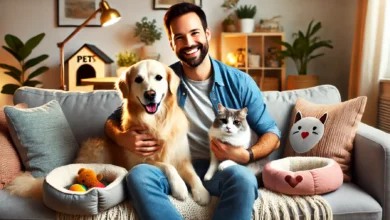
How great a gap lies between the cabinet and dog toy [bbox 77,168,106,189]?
317 centimetres

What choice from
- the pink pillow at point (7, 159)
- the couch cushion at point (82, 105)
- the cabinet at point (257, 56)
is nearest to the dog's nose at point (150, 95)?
the couch cushion at point (82, 105)

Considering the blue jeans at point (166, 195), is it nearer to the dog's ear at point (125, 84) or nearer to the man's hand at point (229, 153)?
the man's hand at point (229, 153)

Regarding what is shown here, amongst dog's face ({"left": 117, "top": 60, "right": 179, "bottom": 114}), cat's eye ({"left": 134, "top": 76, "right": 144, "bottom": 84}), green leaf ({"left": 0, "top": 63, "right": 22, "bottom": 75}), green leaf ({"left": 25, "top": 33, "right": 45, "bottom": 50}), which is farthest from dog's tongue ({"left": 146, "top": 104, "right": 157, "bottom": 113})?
green leaf ({"left": 0, "top": 63, "right": 22, "bottom": 75})

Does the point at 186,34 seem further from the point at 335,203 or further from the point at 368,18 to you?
the point at 368,18

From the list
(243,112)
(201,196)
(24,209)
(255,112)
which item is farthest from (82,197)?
(255,112)

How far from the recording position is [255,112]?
2.02m

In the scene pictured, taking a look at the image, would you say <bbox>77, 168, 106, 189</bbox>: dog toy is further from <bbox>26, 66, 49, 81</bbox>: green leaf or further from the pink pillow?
<bbox>26, 66, 49, 81</bbox>: green leaf

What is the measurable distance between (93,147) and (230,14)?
10.5 ft

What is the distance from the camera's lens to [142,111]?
189 cm

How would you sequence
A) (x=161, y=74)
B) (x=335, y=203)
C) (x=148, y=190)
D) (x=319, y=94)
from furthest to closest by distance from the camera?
(x=319, y=94)
(x=161, y=74)
(x=335, y=203)
(x=148, y=190)

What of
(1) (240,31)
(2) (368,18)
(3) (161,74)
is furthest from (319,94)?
(1) (240,31)

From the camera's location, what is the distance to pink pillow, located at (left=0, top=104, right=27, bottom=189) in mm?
1896

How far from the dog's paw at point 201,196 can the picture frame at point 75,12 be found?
3.49m

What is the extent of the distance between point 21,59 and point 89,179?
10.5ft
